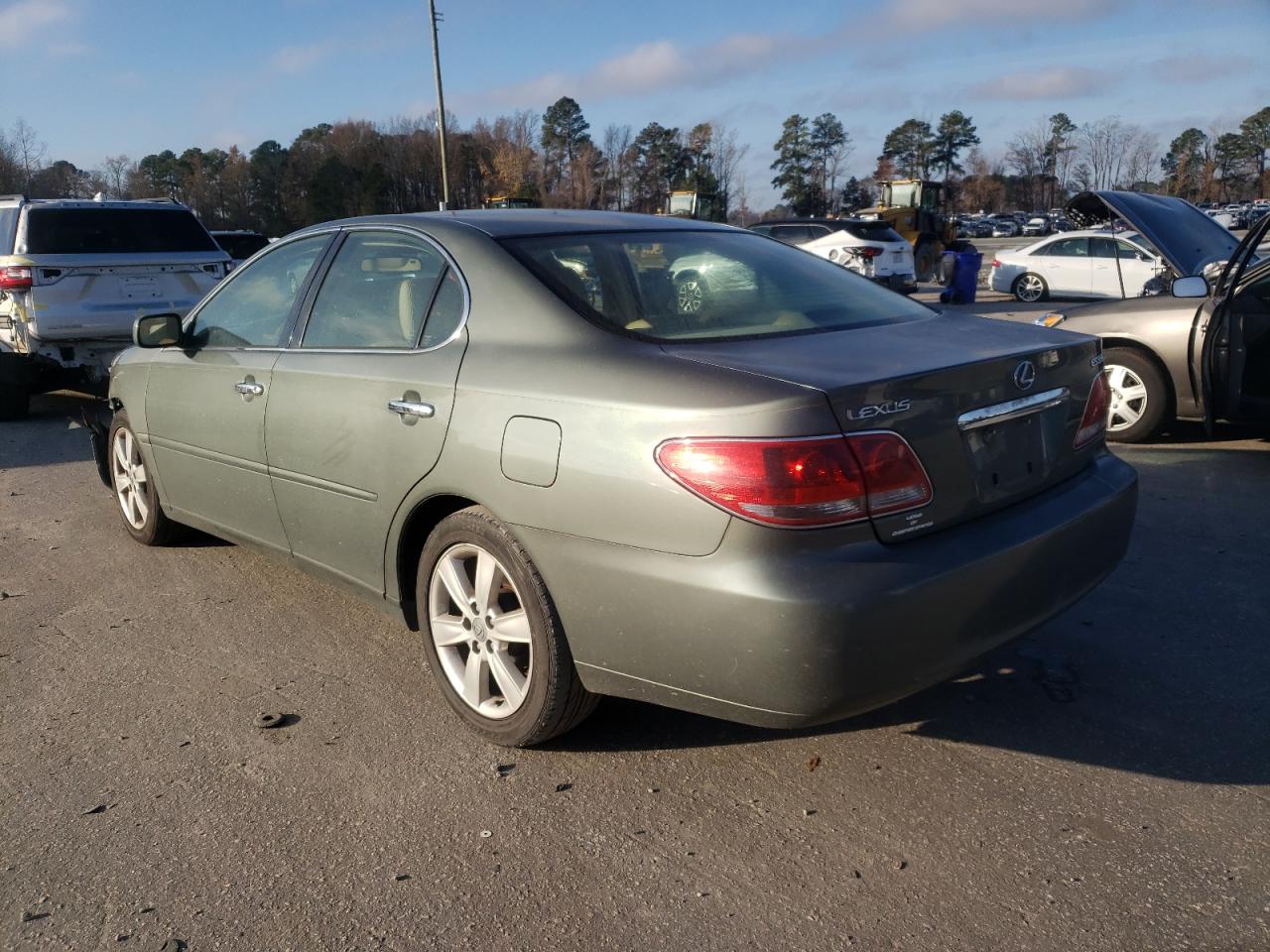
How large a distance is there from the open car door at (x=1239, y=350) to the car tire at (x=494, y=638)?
4789 millimetres

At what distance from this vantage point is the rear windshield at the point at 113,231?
8.95 metres

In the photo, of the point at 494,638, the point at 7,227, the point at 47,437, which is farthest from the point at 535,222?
the point at 7,227

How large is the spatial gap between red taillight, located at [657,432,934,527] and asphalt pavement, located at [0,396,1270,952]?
771 mm

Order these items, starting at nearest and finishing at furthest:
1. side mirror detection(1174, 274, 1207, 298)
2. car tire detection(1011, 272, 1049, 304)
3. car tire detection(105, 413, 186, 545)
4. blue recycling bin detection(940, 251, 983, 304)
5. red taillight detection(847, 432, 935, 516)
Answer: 1. red taillight detection(847, 432, 935, 516)
2. car tire detection(105, 413, 186, 545)
3. side mirror detection(1174, 274, 1207, 298)
4. blue recycling bin detection(940, 251, 983, 304)
5. car tire detection(1011, 272, 1049, 304)

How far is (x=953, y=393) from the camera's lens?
265 cm

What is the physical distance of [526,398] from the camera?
9.36 ft

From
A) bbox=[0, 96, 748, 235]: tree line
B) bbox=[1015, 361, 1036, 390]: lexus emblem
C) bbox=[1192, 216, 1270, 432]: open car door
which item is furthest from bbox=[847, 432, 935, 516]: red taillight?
bbox=[0, 96, 748, 235]: tree line

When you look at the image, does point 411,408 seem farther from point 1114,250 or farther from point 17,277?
point 1114,250

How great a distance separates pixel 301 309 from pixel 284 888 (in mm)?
2175

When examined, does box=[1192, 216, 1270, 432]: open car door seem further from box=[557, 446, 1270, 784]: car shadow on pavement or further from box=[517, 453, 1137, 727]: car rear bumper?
box=[517, 453, 1137, 727]: car rear bumper

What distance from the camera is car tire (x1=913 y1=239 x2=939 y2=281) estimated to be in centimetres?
2477

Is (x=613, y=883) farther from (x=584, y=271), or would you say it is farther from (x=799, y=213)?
(x=799, y=213)

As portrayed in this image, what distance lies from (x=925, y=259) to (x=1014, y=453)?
77.2ft

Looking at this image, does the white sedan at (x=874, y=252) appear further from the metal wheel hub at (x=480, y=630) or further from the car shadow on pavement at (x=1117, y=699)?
the metal wheel hub at (x=480, y=630)
